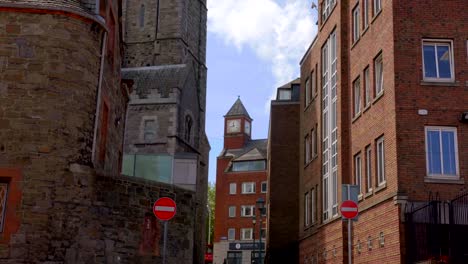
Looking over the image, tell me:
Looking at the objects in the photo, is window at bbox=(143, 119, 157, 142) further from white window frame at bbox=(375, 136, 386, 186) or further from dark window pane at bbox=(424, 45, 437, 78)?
dark window pane at bbox=(424, 45, 437, 78)

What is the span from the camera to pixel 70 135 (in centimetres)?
1673

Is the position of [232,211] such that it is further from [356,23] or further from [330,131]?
[356,23]

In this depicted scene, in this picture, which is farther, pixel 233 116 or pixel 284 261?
pixel 233 116

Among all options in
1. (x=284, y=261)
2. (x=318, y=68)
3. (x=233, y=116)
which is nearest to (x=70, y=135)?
(x=318, y=68)

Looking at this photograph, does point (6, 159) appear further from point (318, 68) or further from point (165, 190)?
point (318, 68)

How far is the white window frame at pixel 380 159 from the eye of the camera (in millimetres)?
21750

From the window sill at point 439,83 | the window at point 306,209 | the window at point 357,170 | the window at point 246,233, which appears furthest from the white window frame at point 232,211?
the window sill at point 439,83

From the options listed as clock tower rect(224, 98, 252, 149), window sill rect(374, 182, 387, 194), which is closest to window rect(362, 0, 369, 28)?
window sill rect(374, 182, 387, 194)

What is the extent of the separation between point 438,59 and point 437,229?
578cm

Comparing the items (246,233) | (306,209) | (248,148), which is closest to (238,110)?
(248,148)

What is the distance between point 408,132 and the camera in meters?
20.4

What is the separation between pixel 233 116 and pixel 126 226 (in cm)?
8108

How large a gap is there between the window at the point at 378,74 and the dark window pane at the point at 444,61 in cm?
220

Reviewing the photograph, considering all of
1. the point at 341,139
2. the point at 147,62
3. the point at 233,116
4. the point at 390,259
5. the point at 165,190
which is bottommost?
the point at 390,259
